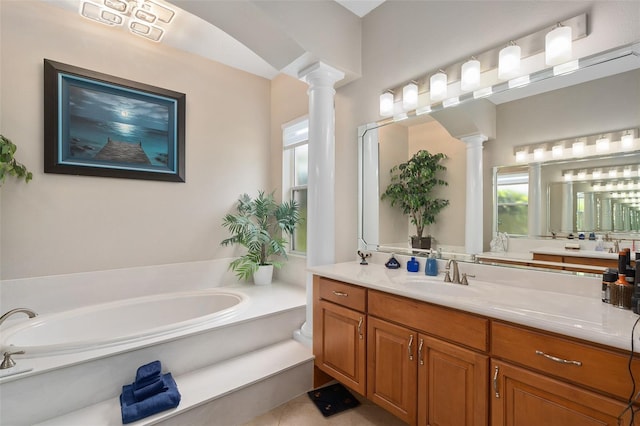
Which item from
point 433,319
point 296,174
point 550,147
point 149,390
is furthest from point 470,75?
point 149,390

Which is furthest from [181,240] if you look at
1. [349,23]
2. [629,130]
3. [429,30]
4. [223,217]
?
[629,130]

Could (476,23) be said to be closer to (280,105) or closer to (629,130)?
(629,130)

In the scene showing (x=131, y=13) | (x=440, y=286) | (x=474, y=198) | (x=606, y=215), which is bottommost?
(x=440, y=286)

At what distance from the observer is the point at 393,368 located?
154 centimetres

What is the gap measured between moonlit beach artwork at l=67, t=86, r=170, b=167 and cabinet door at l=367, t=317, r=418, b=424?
2640 millimetres

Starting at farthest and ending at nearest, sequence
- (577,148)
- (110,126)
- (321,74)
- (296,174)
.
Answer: (296,174) < (110,126) < (321,74) < (577,148)

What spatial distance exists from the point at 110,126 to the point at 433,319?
10.1ft

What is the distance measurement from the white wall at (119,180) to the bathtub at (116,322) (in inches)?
16.9

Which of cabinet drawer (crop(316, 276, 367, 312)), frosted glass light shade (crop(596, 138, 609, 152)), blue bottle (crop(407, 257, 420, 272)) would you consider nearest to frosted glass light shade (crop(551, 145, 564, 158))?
frosted glass light shade (crop(596, 138, 609, 152))

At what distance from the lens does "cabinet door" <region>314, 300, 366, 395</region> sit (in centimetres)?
172

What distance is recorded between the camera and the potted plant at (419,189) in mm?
2008

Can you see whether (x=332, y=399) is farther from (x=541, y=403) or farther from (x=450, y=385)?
(x=541, y=403)

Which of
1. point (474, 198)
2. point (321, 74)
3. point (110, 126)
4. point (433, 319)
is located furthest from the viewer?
point (110, 126)

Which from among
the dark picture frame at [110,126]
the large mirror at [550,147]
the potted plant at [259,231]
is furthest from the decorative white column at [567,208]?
the dark picture frame at [110,126]
